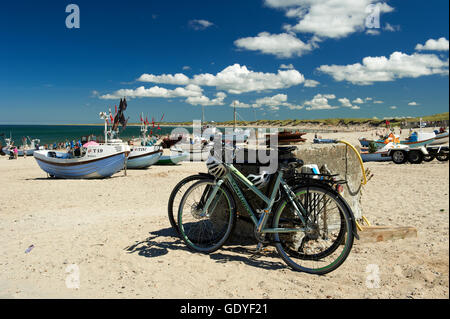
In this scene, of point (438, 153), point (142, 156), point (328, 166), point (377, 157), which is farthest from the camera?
point (377, 157)

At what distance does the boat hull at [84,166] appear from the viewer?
→ 14859mm

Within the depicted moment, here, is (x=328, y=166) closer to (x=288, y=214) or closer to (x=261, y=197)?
(x=288, y=214)

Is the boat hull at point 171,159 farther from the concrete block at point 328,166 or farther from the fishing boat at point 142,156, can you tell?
the concrete block at point 328,166

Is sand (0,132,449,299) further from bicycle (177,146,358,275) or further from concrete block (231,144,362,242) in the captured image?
concrete block (231,144,362,242)

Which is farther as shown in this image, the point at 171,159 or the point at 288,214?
the point at 171,159

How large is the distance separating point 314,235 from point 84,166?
13.5m

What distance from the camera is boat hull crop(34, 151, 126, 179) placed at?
14.9m

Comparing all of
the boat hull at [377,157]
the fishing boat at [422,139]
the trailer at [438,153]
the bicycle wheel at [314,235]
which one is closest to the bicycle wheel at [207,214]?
the bicycle wheel at [314,235]

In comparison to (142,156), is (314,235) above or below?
below

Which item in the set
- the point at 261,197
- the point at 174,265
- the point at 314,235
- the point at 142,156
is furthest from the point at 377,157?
the point at 174,265

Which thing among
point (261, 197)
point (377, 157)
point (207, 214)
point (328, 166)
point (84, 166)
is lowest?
point (207, 214)

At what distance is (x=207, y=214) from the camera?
14.2 ft
